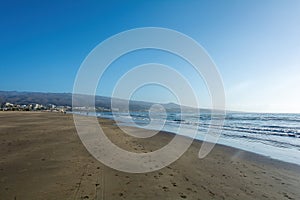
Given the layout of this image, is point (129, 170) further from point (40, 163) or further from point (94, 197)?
point (40, 163)

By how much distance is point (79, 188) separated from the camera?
597 centimetres

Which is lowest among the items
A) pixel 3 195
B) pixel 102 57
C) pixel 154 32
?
pixel 3 195

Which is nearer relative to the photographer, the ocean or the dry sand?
the dry sand

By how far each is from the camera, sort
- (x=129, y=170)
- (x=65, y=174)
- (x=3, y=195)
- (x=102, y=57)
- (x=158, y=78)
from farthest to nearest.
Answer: (x=158, y=78) < (x=102, y=57) < (x=129, y=170) < (x=65, y=174) < (x=3, y=195)

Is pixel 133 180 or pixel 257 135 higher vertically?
pixel 257 135

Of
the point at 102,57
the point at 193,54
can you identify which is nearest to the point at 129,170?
the point at 102,57

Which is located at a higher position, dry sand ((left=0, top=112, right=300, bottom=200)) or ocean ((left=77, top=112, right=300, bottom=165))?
ocean ((left=77, top=112, right=300, bottom=165))

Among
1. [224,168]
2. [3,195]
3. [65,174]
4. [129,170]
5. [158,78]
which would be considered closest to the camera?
[3,195]

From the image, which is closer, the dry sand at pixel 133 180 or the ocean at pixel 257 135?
the dry sand at pixel 133 180

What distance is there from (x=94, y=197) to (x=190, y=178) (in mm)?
3260

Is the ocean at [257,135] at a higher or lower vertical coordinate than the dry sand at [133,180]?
higher

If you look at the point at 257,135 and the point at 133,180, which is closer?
the point at 133,180

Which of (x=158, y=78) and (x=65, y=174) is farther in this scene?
(x=158, y=78)

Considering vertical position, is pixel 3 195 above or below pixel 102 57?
below
